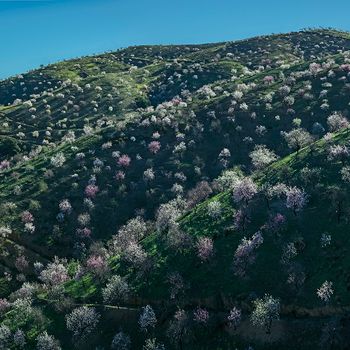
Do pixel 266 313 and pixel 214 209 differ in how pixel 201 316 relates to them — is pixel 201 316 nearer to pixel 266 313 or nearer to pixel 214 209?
pixel 266 313

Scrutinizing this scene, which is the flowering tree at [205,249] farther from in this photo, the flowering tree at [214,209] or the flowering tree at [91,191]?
the flowering tree at [91,191]

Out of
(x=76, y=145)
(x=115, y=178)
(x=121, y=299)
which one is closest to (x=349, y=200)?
(x=121, y=299)

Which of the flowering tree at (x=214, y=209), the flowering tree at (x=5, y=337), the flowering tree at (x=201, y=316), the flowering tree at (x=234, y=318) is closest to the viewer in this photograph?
the flowering tree at (x=234, y=318)

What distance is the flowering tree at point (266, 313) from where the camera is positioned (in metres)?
78.4

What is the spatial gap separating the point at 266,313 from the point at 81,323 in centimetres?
3549

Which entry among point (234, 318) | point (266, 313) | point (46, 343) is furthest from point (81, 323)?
point (266, 313)

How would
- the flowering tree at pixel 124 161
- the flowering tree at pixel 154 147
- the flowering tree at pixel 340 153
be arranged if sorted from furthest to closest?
the flowering tree at pixel 154 147
the flowering tree at pixel 124 161
the flowering tree at pixel 340 153

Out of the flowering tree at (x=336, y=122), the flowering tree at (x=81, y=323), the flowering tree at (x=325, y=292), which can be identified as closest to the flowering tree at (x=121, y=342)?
the flowering tree at (x=81, y=323)

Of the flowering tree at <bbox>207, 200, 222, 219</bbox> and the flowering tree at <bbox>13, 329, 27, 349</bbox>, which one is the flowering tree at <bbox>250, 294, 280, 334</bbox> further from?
the flowering tree at <bbox>13, 329, 27, 349</bbox>

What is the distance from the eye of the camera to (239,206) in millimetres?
108500

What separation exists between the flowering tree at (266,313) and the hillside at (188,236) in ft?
0.85

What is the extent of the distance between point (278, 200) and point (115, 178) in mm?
64905

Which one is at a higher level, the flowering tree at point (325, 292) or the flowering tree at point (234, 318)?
the flowering tree at point (325, 292)

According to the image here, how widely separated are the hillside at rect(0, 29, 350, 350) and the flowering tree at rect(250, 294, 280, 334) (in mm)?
259
